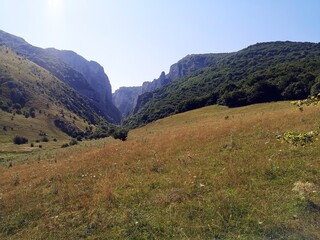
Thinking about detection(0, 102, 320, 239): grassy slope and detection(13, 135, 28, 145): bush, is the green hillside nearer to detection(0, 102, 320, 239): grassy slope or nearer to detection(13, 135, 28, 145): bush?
detection(13, 135, 28, 145): bush

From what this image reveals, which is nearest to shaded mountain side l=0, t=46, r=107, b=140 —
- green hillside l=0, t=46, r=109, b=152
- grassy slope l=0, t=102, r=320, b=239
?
green hillside l=0, t=46, r=109, b=152

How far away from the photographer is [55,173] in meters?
16.0

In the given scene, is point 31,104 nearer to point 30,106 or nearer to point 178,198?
point 30,106

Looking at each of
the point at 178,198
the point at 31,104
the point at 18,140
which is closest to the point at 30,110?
the point at 31,104

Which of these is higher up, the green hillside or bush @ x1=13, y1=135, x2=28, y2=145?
the green hillside

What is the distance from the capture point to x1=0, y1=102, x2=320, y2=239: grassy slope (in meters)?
8.30

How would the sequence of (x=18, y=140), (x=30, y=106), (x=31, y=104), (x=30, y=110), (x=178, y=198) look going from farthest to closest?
(x=31, y=104) → (x=30, y=106) → (x=30, y=110) → (x=18, y=140) → (x=178, y=198)

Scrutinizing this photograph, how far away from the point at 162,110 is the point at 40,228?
395 ft

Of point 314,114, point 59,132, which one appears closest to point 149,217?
point 314,114

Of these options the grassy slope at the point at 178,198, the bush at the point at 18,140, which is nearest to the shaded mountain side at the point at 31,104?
the bush at the point at 18,140

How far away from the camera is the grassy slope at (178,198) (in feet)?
27.2

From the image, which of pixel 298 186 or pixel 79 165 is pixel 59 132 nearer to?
pixel 79 165

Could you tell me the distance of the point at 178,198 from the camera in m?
10.0

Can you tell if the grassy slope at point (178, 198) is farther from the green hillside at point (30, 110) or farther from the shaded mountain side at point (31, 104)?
the shaded mountain side at point (31, 104)
